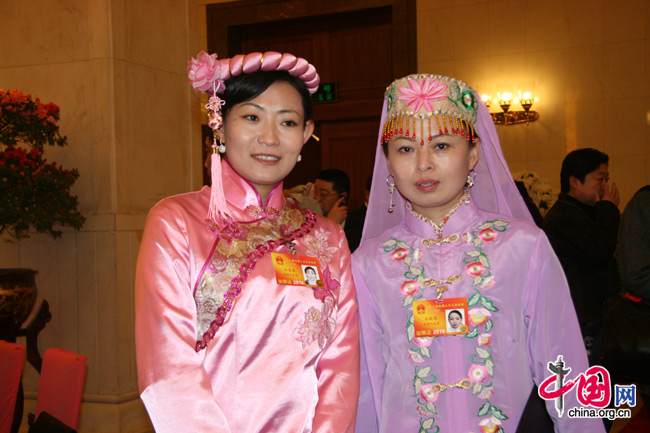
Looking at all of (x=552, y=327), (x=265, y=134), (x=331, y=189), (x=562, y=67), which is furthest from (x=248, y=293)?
(x=562, y=67)

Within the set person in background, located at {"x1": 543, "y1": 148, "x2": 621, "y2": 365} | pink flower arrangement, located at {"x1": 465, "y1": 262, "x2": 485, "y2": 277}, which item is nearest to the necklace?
pink flower arrangement, located at {"x1": 465, "y1": 262, "x2": 485, "y2": 277}

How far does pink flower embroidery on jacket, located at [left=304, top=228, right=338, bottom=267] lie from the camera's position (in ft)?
5.71

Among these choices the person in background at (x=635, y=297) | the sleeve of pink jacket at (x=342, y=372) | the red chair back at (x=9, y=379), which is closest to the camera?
the sleeve of pink jacket at (x=342, y=372)

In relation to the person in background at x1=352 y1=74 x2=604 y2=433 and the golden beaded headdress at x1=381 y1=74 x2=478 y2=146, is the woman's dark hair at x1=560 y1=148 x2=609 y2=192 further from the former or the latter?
the golden beaded headdress at x1=381 y1=74 x2=478 y2=146

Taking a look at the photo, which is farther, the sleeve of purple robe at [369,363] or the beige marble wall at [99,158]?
the beige marble wall at [99,158]

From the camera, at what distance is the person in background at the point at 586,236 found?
3.40 metres

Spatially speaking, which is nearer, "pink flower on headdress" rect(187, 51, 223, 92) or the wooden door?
"pink flower on headdress" rect(187, 51, 223, 92)

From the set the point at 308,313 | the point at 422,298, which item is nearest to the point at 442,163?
the point at 422,298

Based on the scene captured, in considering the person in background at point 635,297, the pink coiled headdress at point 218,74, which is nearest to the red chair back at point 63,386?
the pink coiled headdress at point 218,74

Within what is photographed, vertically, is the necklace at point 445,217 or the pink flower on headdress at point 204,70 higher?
the pink flower on headdress at point 204,70

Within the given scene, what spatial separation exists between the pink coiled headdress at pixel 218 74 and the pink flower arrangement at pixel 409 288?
0.52 metres

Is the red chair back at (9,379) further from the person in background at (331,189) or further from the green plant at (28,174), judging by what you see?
the person in background at (331,189)

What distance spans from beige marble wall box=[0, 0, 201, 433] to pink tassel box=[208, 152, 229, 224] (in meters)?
2.30

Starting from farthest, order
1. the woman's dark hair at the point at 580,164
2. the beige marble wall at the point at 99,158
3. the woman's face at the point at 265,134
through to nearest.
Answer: the beige marble wall at the point at 99,158 < the woman's dark hair at the point at 580,164 < the woman's face at the point at 265,134
